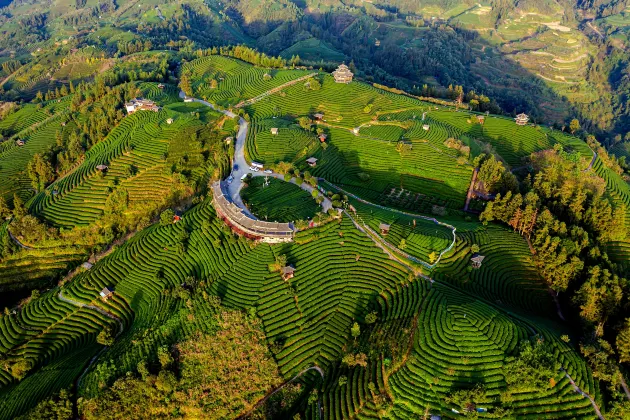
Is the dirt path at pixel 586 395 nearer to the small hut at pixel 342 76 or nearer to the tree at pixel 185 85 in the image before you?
the small hut at pixel 342 76

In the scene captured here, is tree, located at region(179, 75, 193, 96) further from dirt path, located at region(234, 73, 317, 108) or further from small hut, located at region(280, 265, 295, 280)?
small hut, located at region(280, 265, 295, 280)

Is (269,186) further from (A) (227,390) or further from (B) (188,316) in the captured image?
(A) (227,390)

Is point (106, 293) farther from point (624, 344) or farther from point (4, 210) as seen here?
point (624, 344)

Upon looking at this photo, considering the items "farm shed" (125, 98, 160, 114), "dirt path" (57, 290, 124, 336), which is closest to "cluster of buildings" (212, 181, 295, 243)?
"dirt path" (57, 290, 124, 336)

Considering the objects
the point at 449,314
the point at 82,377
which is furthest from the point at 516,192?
the point at 82,377

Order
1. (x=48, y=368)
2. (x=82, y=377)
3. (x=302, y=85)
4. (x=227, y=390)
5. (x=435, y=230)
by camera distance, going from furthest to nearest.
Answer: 1. (x=302, y=85)
2. (x=435, y=230)
3. (x=48, y=368)
4. (x=82, y=377)
5. (x=227, y=390)

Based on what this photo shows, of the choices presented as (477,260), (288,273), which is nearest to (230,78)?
(288,273)

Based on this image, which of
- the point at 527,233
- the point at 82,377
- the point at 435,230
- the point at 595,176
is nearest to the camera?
the point at 82,377
